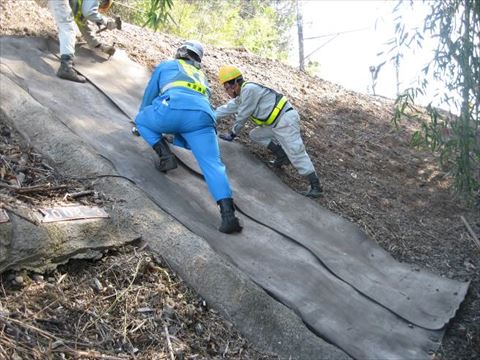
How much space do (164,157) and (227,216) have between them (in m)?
1.00

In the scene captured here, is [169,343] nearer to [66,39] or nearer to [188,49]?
[188,49]

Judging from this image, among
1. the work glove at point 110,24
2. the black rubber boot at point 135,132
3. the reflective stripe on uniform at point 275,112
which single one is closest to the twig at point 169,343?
the black rubber boot at point 135,132

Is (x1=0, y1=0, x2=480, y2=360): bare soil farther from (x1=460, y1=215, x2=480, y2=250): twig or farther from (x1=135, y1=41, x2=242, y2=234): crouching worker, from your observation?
(x1=135, y1=41, x2=242, y2=234): crouching worker

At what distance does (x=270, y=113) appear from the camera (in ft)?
22.1

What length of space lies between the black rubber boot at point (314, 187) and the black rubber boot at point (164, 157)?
1756mm

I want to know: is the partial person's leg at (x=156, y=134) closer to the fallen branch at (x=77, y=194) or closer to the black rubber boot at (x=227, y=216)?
the black rubber boot at (x=227, y=216)

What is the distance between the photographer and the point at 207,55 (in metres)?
9.85

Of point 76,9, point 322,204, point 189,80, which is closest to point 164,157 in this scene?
point 189,80

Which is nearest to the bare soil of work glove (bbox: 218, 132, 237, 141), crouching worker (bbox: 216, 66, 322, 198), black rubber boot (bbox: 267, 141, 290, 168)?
black rubber boot (bbox: 267, 141, 290, 168)

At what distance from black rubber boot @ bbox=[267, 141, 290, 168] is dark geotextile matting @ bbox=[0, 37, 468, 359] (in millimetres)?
296

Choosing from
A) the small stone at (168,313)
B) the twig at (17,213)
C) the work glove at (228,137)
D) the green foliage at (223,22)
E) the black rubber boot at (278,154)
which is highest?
the twig at (17,213)

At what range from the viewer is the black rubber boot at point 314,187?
22.4 feet

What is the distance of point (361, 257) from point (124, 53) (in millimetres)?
4495

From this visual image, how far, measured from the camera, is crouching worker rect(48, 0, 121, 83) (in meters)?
6.90
